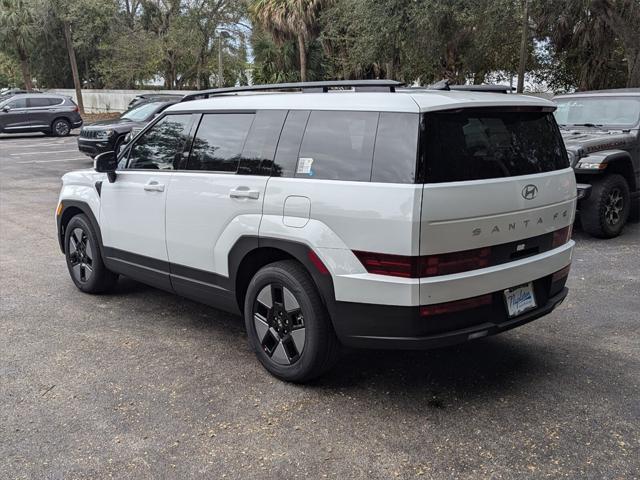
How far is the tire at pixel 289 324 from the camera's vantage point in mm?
3699

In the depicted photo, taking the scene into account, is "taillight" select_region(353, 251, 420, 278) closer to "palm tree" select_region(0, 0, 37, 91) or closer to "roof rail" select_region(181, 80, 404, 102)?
"roof rail" select_region(181, 80, 404, 102)

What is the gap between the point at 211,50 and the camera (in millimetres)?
36531

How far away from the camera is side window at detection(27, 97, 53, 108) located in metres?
24.7

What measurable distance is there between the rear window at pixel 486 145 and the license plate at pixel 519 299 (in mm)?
686

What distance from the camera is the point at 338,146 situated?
369cm

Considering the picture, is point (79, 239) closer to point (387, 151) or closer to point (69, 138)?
point (387, 151)

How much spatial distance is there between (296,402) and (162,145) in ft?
7.73

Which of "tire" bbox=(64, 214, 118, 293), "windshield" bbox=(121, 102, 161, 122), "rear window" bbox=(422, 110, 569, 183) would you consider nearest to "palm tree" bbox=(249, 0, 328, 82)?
"windshield" bbox=(121, 102, 161, 122)

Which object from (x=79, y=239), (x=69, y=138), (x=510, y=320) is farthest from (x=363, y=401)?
(x=69, y=138)

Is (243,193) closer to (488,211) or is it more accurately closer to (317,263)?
(317,263)

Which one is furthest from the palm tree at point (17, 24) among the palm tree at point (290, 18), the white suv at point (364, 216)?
the white suv at point (364, 216)

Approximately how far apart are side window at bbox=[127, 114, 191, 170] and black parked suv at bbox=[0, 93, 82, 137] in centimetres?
2203

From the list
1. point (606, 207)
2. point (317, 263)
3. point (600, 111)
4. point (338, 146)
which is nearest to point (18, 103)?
point (600, 111)

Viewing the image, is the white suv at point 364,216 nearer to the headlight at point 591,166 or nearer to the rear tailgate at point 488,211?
the rear tailgate at point 488,211
